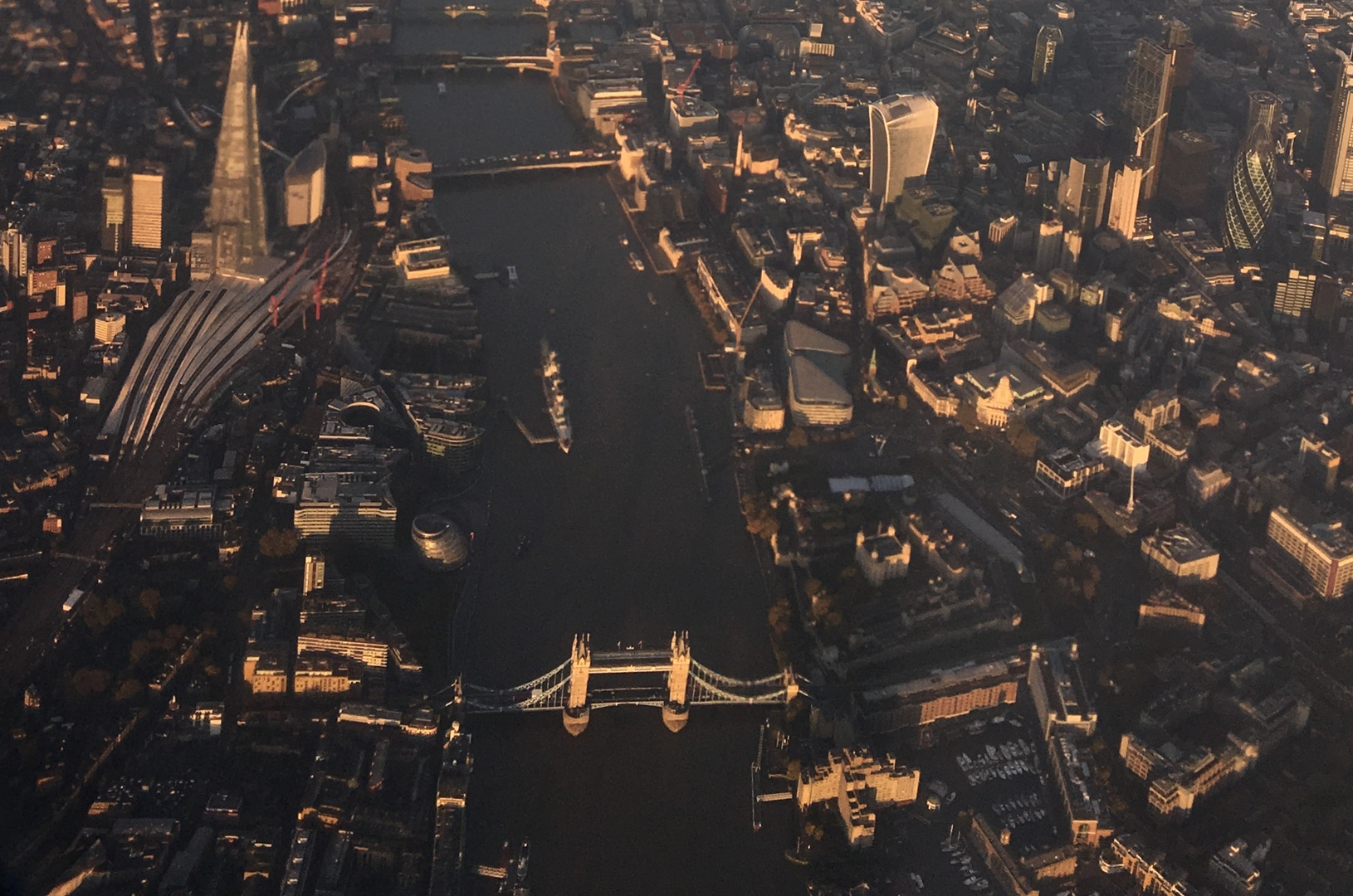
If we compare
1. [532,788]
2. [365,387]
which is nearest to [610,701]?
[532,788]

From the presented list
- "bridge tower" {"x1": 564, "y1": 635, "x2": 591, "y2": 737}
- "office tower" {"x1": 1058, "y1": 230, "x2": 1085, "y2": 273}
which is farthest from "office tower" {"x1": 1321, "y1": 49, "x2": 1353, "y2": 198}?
"bridge tower" {"x1": 564, "y1": 635, "x2": 591, "y2": 737}

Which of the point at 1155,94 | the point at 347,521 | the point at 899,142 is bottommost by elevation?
the point at 347,521

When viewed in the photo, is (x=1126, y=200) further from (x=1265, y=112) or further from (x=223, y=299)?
(x=223, y=299)

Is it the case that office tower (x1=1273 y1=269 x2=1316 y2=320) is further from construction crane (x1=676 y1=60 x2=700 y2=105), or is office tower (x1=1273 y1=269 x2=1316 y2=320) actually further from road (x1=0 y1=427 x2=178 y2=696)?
road (x1=0 y1=427 x2=178 y2=696)

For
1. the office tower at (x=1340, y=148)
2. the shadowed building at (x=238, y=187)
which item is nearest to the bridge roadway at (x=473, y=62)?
the shadowed building at (x=238, y=187)

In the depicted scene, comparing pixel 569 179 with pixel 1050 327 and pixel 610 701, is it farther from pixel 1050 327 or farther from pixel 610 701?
pixel 610 701

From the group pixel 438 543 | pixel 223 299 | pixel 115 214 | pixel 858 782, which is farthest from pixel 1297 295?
pixel 115 214
